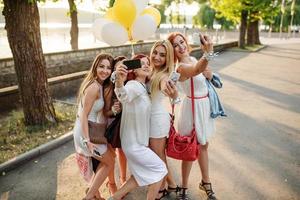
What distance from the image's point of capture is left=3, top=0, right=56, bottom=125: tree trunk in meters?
5.72

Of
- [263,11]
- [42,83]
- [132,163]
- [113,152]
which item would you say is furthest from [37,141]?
[263,11]

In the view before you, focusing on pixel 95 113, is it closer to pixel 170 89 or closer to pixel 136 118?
pixel 136 118

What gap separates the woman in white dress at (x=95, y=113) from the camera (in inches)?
132

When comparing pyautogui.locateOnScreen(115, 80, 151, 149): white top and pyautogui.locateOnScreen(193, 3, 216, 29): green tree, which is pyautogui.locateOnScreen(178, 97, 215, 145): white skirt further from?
pyautogui.locateOnScreen(193, 3, 216, 29): green tree

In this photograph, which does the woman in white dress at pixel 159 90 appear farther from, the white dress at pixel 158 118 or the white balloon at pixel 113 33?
the white balloon at pixel 113 33

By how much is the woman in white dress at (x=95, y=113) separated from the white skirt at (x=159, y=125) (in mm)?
565

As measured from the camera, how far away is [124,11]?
3.35 metres

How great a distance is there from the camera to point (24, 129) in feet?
20.2

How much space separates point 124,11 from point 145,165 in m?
1.65

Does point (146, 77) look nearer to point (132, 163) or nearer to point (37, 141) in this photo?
point (132, 163)

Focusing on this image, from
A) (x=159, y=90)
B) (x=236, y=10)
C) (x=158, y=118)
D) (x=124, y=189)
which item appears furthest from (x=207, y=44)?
(x=236, y=10)

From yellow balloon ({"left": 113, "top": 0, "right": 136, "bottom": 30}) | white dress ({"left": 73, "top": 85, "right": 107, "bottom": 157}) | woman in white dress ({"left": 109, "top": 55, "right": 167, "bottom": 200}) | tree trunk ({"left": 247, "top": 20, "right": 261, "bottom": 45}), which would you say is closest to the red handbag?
woman in white dress ({"left": 109, "top": 55, "right": 167, "bottom": 200})

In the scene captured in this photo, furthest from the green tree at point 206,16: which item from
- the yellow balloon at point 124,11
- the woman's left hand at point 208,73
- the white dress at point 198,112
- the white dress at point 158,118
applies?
the white dress at point 158,118

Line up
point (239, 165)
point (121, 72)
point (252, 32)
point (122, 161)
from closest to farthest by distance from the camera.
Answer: point (121, 72), point (122, 161), point (239, 165), point (252, 32)
